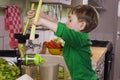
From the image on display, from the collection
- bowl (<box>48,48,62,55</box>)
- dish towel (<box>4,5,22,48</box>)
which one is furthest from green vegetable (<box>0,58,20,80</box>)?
bowl (<box>48,48,62,55</box>)

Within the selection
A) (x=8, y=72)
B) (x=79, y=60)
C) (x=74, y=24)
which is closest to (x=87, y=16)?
(x=74, y=24)

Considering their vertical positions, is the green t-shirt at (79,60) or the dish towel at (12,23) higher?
the dish towel at (12,23)

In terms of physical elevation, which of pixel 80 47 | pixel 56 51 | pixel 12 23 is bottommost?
pixel 56 51

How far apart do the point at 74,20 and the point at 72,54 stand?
200 mm

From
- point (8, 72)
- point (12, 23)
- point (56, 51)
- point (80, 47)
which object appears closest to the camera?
point (8, 72)

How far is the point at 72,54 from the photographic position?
1591 millimetres

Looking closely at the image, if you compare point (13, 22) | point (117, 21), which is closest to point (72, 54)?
point (13, 22)

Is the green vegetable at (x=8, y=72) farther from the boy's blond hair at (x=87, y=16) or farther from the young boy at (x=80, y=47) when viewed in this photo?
the boy's blond hair at (x=87, y=16)

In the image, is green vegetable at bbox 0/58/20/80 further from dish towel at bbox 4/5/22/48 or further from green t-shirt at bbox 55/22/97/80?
dish towel at bbox 4/5/22/48

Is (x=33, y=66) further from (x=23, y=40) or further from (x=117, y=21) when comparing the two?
(x=117, y=21)

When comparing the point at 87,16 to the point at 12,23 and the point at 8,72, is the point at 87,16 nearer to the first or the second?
the point at 8,72

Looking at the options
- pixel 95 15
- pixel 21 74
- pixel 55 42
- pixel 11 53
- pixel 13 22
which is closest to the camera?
pixel 21 74

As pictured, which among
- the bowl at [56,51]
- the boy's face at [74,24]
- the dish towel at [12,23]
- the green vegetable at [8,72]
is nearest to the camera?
the green vegetable at [8,72]

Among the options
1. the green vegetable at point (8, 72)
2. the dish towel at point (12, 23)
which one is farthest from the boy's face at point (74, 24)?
the dish towel at point (12, 23)
